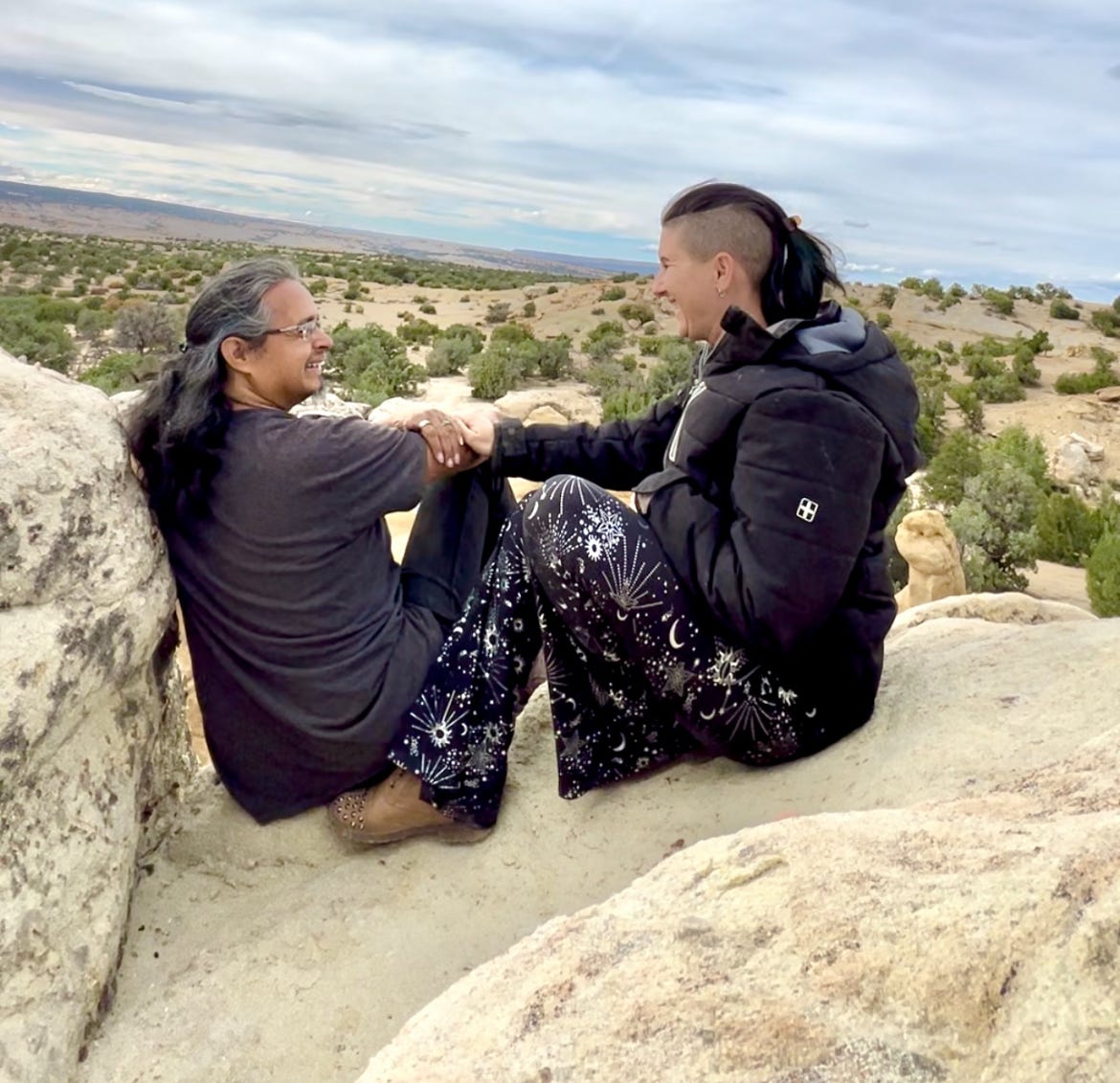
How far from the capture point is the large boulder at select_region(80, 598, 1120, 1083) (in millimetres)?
2266

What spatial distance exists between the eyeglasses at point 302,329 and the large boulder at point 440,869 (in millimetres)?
1170

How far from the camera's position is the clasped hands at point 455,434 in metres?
2.65

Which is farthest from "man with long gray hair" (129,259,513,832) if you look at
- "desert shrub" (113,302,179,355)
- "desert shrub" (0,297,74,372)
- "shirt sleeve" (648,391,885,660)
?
"desert shrub" (0,297,74,372)

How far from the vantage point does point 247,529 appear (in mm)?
2391

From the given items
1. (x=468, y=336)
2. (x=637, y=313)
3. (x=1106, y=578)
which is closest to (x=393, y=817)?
(x=1106, y=578)

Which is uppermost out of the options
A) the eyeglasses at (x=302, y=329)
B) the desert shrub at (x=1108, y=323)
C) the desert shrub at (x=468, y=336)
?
the desert shrub at (x=1108, y=323)

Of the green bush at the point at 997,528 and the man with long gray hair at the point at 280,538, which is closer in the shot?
the man with long gray hair at the point at 280,538

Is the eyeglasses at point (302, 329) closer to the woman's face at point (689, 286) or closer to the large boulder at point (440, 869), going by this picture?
the woman's face at point (689, 286)

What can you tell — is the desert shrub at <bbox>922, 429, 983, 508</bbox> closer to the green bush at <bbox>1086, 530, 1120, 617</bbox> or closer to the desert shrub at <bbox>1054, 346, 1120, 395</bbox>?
the green bush at <bbox>1086, 530, 1120, 617</bbox>

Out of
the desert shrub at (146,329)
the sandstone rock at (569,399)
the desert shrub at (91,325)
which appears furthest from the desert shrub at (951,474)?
the desert shrub at (91,325)

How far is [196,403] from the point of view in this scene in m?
2.37

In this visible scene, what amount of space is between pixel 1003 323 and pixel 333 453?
2920 cm

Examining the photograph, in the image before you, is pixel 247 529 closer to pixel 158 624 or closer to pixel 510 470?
pixel 158 624

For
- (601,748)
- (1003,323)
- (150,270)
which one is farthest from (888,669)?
(150,270)
